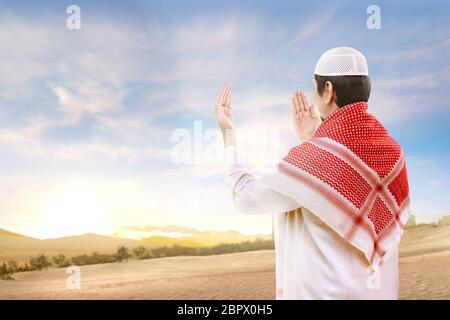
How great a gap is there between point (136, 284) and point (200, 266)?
2654mm

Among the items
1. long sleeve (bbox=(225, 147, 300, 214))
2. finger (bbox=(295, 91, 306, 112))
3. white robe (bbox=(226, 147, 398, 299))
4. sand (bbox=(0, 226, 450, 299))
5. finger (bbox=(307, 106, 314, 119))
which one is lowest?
sand (bbox=(0, 226, 450, 299))

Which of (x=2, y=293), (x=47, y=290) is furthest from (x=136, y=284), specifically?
(x=2, y=293)

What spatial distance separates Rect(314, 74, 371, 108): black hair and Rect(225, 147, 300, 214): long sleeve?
0.45m

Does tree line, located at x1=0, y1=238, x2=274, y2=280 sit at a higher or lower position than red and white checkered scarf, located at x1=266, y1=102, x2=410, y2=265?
lower

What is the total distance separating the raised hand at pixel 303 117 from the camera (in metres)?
2.73

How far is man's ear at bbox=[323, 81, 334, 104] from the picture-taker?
7.15ft

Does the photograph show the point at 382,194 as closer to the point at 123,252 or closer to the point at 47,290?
the point at 47,290

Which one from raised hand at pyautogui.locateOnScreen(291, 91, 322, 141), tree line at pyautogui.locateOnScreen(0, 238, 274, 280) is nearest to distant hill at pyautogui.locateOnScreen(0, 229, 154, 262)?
tree line at pyautogui.locateOnScreen(0, 238, 274, 280)

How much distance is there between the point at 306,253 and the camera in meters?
2.08

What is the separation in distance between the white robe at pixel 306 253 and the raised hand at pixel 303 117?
65cm

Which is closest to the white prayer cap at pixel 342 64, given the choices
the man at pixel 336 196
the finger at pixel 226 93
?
the man at pixel 336 196

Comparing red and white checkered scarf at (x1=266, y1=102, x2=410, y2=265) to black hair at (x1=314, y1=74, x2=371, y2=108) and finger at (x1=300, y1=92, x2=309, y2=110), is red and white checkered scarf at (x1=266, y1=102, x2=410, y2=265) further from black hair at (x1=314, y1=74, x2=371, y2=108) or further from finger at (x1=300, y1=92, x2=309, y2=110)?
finger at (x1=300, y1=92, x2=309, y2=110)

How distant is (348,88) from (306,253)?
2.20 ft

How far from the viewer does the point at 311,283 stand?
2.05m
